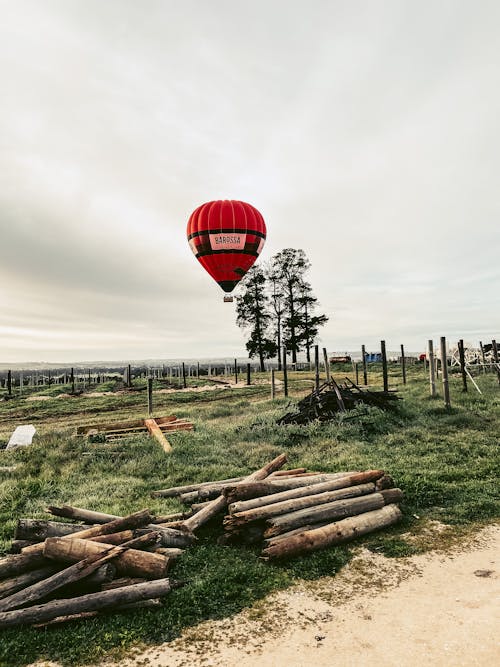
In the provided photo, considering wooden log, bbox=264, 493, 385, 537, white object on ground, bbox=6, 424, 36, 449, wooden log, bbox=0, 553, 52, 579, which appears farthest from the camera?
white object on ground, bbox=6, 424, 36, 449

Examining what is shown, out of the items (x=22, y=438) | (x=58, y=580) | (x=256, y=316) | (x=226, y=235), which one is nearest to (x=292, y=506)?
(x=58, y=580)

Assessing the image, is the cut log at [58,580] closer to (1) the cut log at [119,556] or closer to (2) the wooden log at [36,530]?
(1) the cut log at [119,556]

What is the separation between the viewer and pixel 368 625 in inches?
211

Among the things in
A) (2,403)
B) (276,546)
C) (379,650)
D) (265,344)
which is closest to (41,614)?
(276,546)

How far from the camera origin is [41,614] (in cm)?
561

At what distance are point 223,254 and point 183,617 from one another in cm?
1703

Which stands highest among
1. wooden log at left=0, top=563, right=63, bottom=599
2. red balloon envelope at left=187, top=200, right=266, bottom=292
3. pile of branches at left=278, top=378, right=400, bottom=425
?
red balloon envelope at left=187, top=200, right=266, bottom=292

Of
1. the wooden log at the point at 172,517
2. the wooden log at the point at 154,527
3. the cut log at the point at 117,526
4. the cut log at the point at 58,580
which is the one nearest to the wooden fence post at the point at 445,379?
the wooden log at the point at 172,517

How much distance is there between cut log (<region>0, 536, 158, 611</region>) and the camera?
5789mm

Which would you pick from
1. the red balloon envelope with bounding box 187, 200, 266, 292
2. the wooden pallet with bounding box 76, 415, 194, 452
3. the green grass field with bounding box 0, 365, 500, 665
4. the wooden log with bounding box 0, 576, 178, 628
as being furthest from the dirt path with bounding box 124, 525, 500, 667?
the red balloon envelope with bounding box 187, 200, 266, 292

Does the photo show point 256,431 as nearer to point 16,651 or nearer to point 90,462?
point 90,462

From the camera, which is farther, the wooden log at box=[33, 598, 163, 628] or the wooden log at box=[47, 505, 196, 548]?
the wooden log at box=[47, 505, 196, 548]

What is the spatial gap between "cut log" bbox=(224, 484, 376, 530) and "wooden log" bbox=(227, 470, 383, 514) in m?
0.13

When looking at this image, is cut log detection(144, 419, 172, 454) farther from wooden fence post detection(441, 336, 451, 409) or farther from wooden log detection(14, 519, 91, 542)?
wooden fence post detection(441, 336, 451, 409)
